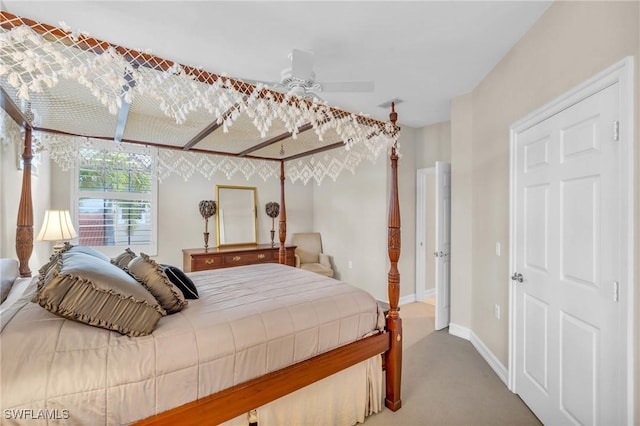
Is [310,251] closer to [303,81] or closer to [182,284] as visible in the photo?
[182,284]

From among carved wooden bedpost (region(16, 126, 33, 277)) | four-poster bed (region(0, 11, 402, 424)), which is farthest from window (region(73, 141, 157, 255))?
carved wooden bedpost (region(16, 126, 33, 277))

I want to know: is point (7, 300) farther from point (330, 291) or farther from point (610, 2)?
point (610, 2)

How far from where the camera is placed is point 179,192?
4.29m

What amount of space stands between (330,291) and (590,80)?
6.15ft

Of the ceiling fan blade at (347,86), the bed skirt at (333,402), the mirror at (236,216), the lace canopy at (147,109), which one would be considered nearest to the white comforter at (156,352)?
the bed skirt at (333,402)

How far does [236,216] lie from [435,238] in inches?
122

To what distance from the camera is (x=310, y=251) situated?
17.4 feet

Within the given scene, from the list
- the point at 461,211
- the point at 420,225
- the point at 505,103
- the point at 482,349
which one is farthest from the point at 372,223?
the point at 505,103

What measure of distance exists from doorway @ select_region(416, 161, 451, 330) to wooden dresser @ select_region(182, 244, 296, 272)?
2.10m

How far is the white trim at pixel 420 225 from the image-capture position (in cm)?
451

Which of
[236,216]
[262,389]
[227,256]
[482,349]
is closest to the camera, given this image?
[262,389]

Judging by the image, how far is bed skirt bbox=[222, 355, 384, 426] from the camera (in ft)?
5.32

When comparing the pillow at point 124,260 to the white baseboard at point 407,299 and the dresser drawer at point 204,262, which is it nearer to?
the dresser drawer at point 204,262

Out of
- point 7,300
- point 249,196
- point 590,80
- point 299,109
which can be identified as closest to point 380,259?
point 249,196
